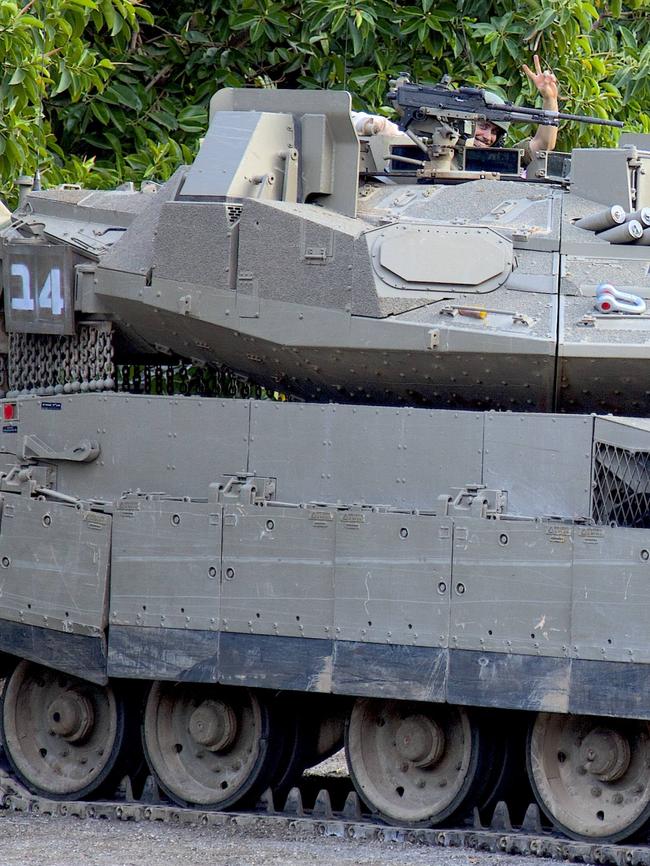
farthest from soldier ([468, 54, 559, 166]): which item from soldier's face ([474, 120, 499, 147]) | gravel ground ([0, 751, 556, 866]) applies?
gravel ground ([0, 751, 556, 866])

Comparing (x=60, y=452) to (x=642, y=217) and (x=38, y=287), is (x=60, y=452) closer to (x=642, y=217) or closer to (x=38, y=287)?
(x=38, y=287)

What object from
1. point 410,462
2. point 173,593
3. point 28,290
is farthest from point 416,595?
point 28,290

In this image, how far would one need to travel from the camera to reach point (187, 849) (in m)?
11.7

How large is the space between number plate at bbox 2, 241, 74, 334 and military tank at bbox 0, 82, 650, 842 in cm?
2

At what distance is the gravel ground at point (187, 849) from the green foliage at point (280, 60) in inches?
321

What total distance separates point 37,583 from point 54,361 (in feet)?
5.56

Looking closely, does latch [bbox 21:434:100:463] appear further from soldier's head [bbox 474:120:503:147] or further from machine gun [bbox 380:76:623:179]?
soldier's head [bbox 474:120:503:147]

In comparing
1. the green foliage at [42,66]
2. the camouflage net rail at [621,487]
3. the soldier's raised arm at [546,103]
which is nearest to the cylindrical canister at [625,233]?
the camouflage net rail at [621,487]

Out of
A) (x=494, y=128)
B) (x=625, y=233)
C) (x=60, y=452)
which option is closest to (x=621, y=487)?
(x=625, y=233)

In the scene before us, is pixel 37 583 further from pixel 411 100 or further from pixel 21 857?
pixel 411 100

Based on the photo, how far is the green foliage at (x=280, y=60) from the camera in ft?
63.8

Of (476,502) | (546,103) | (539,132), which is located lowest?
(476,502)

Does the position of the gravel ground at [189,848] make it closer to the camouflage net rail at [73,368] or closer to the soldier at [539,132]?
the camouflage net rail at [73,368]

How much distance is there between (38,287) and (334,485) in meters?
2.77
